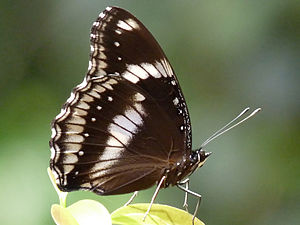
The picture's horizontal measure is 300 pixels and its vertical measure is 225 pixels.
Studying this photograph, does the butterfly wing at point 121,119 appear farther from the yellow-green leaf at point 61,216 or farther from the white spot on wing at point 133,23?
the yellow-green leaf at point 61,216

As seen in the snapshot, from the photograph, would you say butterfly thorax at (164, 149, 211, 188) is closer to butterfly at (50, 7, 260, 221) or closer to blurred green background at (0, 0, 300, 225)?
butterfly at (50, 7, 260, 221)

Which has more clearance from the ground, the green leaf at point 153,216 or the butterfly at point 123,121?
the butterfly at point 123,121

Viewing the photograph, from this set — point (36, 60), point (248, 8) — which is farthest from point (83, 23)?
point (248, 8)

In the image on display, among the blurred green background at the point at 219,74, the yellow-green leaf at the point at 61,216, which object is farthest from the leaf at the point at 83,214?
the blurred green background at the point at 219,74

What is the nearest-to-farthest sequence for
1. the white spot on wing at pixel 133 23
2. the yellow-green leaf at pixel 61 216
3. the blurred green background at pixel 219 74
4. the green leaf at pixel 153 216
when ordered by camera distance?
Result: the yellow-green leaf at pixel 61 216, the green leaf at pixel 153 216, the white spot on wing at pixel 133 23, the blurred green background at pixel 219 74

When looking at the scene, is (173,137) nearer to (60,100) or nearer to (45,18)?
(60,100)

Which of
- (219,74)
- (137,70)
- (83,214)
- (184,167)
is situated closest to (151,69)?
(137,70)

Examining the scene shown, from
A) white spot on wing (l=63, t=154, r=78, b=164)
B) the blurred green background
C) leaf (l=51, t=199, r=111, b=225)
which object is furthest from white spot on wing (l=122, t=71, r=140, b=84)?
the blurred green background
